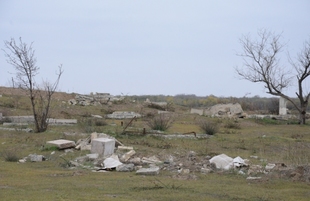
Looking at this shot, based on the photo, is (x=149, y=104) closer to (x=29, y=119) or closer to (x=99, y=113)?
(x=99, y=113)

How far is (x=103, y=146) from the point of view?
52.3 ft

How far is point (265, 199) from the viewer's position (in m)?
9.42

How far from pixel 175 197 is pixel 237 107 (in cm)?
3501

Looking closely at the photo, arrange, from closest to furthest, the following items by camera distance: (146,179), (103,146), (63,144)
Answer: (146,179) < (103,146) < (63,144)

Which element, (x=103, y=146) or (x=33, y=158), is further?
(x=103, y=146)

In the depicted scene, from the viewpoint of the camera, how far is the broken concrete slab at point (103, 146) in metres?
15.9

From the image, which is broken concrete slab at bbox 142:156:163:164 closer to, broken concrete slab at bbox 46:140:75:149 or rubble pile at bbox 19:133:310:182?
rubble pile at bbox 19:133:310:182

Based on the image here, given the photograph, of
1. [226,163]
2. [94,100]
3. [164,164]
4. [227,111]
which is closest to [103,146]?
[164,164]

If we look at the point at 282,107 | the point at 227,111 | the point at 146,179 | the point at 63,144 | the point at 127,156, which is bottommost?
the point at 146,179

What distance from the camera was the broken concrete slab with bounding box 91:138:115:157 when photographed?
1589 cm

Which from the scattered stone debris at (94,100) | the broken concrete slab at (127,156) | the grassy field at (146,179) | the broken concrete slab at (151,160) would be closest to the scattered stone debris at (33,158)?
the grassy field at (146,179)

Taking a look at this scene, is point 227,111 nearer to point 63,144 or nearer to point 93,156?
point 63,144

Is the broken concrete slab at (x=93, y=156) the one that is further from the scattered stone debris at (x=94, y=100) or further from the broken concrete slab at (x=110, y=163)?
the scattered stone debris at (x=94, y=100)

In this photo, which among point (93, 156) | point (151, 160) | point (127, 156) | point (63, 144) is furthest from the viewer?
point (63, 144)
